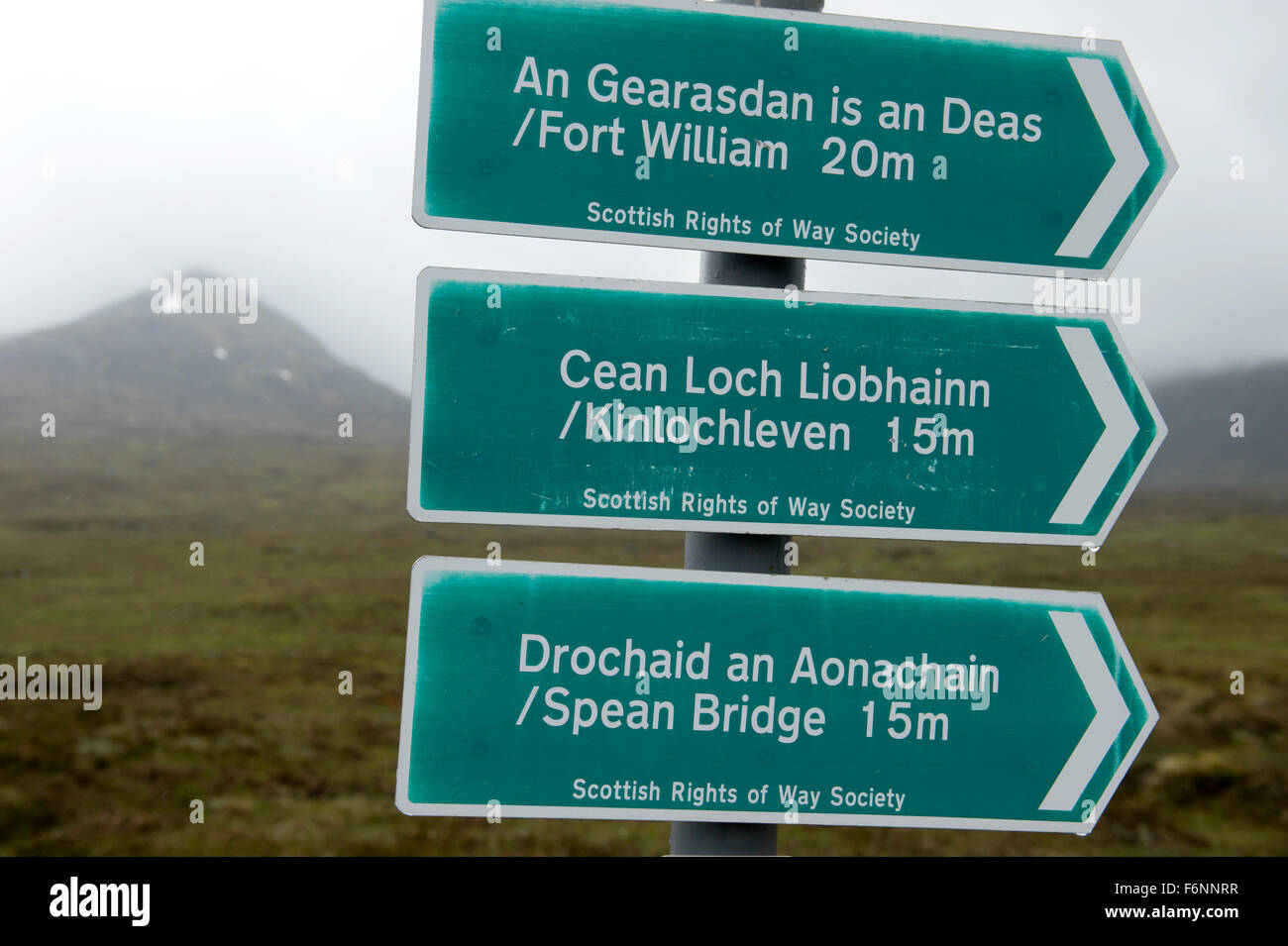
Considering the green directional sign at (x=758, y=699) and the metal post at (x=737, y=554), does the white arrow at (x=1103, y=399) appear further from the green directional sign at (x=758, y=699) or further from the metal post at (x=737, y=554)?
the metal post at (x=737, y=554)

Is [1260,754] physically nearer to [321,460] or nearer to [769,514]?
[769,514]

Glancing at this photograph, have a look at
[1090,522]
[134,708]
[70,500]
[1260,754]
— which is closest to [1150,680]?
[1260,754]

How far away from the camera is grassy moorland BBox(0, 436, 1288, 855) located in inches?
784

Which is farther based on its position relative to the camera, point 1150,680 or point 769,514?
point 1150,680

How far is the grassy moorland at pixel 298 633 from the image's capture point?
1991 cm

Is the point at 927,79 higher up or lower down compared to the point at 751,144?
higher up

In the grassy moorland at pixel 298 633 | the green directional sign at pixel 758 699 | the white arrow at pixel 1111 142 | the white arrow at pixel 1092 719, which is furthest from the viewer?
the grassy moorland at pixel 298 633

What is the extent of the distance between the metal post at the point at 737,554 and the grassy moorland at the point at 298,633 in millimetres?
4754

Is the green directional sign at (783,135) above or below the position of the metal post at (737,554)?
above

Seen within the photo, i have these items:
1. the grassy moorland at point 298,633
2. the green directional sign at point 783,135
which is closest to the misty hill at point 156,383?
the grassy moorland at point 298,633

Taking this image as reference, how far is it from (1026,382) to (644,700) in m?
1.39

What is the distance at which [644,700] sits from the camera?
2.37 m

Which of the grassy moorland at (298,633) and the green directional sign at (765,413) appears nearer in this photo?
the green directional sign at (765,413)

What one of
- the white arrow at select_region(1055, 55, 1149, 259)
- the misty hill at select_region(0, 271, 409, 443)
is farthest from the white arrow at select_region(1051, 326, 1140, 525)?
the misty hill at select_region(0, 271, 409, 443)
